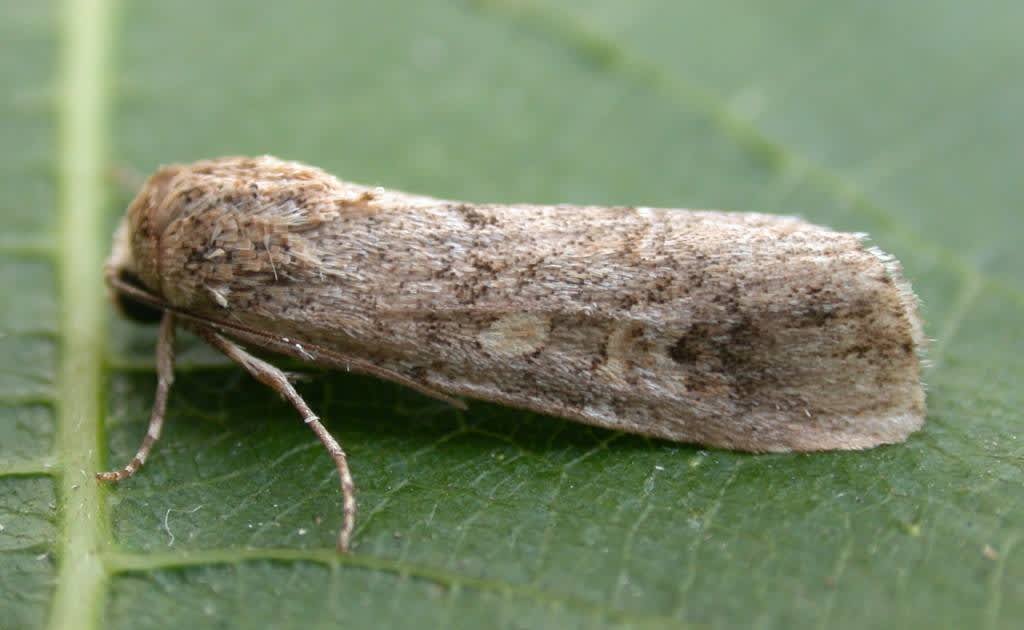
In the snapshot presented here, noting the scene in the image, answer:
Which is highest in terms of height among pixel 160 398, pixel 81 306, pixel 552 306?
pixel 552 306

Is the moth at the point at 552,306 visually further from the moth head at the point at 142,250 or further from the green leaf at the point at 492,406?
the green leaf at the point at 492,406

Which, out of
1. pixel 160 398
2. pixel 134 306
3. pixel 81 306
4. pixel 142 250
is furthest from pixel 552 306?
pixel 81 306

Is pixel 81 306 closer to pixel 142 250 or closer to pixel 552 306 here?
pixel 142 250

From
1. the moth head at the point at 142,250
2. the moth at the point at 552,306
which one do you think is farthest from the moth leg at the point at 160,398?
the moth head at the point at 142,250

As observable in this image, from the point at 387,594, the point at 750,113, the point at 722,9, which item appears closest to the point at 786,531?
the point at 387,594

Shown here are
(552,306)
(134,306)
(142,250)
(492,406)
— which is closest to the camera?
(552,306)

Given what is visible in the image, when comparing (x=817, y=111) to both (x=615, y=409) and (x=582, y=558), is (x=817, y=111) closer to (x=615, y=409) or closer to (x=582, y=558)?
(x=615, y=409)

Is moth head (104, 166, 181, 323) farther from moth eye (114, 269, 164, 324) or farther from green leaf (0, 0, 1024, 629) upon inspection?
green leaf (0, 0, 1024, 629)
